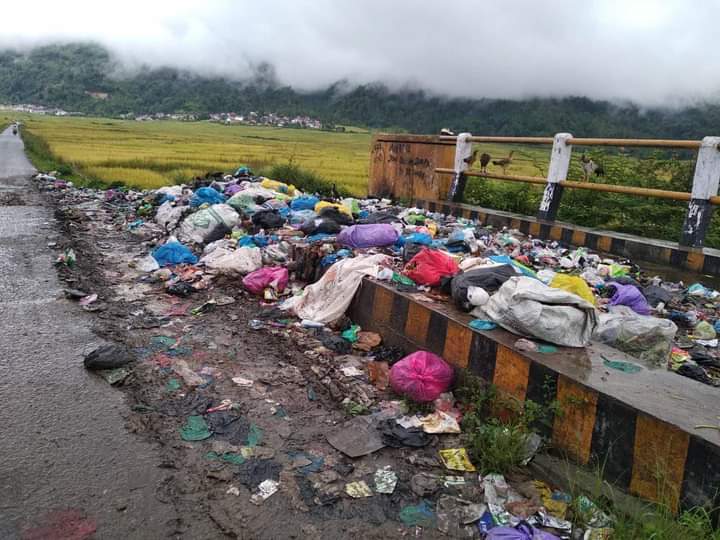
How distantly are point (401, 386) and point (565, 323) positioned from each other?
903 millimetres

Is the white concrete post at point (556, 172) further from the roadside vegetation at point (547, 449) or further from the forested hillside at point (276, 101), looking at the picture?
the forested hillside at point (276, 101)

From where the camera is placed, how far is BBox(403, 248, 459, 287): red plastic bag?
3.65 meters

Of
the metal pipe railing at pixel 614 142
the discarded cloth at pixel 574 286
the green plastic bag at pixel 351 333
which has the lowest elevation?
the green plastic bag at pixel 351 333

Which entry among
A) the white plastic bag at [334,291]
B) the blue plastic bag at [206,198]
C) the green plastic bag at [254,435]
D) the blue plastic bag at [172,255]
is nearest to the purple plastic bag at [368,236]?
the white plastic bag at [334,291]

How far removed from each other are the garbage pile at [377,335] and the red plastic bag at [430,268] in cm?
1

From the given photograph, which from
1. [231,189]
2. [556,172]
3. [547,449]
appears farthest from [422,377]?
[231,189]

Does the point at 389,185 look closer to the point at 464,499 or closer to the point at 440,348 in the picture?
the point at 440,348

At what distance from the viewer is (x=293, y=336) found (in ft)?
12.2

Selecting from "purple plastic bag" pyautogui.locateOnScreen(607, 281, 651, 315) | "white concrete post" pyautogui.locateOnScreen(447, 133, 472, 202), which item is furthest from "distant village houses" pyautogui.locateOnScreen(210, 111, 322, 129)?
"purple plastic bag" pyautogui.locateOnScreen(607, 281, 651, 315)

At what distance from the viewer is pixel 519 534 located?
1.86 metres

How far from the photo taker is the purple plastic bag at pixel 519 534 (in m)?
1.86

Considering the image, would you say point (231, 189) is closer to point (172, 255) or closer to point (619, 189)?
point (172, 255)

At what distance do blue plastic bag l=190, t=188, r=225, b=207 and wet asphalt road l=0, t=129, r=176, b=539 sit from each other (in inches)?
155

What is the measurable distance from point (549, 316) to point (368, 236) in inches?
96.5
